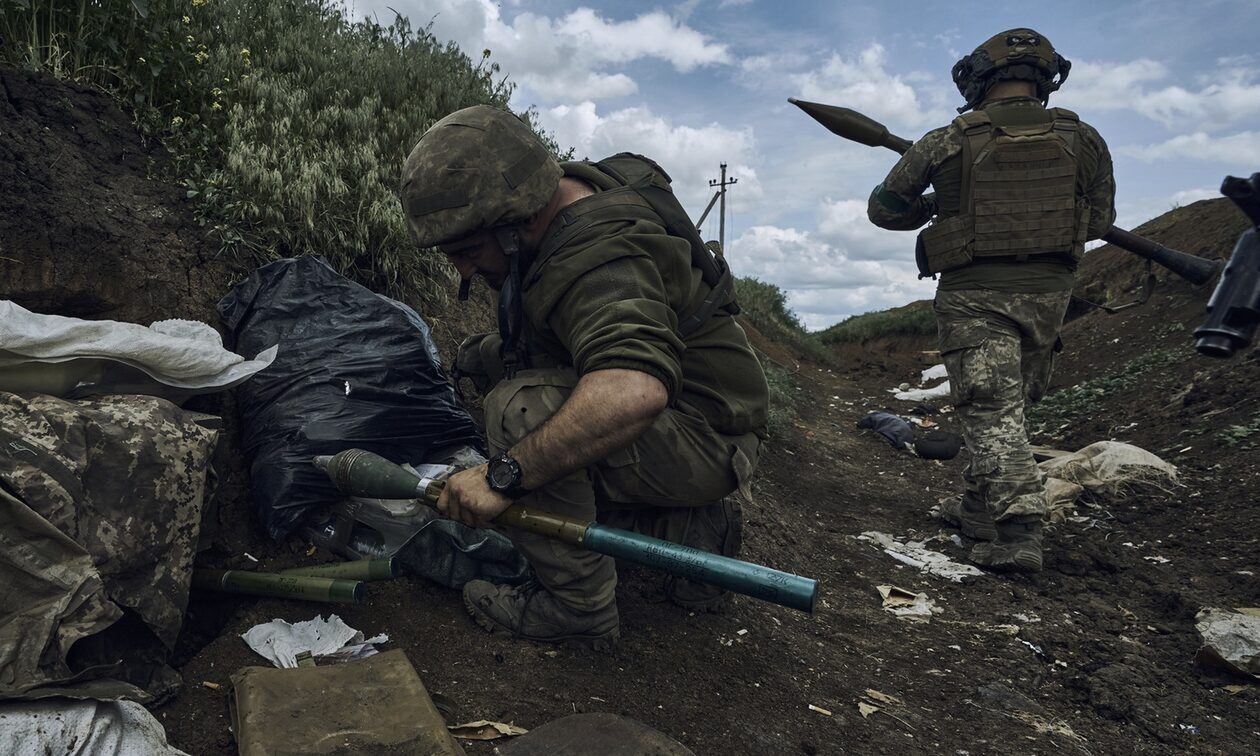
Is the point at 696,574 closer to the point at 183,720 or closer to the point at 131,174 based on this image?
the point at 183,720

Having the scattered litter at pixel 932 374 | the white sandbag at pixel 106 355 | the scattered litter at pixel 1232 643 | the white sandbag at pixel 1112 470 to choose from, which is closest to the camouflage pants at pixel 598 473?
the white sandbag at pixel 106 355

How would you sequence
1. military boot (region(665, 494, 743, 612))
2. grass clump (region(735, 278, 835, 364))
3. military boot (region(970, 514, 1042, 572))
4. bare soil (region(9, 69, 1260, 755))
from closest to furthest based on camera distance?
bare soil (region(9, 69, 1260, 755)), military boot (region(665, 494, 743, 612)), military boot (region(970, 514, 1042, 572)), grass clump (region(735, 278, 835, 364))

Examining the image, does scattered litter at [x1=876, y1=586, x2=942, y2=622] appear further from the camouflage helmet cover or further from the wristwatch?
the camouflage helmet cover

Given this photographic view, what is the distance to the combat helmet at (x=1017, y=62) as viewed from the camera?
3861 millimetres

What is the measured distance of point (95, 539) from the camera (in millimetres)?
1824

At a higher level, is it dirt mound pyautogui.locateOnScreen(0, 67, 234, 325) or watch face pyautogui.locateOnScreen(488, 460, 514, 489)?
dirt mound pyautogui.locateOnScreen(0, 67, 234, 325)

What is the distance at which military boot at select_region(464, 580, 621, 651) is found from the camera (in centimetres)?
236

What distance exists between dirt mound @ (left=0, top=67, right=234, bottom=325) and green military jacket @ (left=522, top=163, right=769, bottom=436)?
158cm

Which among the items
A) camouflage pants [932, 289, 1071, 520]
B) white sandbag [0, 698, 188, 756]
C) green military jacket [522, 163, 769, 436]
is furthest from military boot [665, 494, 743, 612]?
camouflage pants [932, 289, 1071, 520]

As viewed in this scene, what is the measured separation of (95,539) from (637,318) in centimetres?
135

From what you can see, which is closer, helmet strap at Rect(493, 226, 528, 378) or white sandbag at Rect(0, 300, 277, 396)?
white sandbag at Rect(0, 300, 277, 396)

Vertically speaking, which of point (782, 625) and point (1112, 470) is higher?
point (1112, 470)

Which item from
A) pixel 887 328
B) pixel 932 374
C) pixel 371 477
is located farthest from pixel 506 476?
pixel 887 328

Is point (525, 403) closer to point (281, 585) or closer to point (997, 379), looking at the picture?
point (281, 585)
